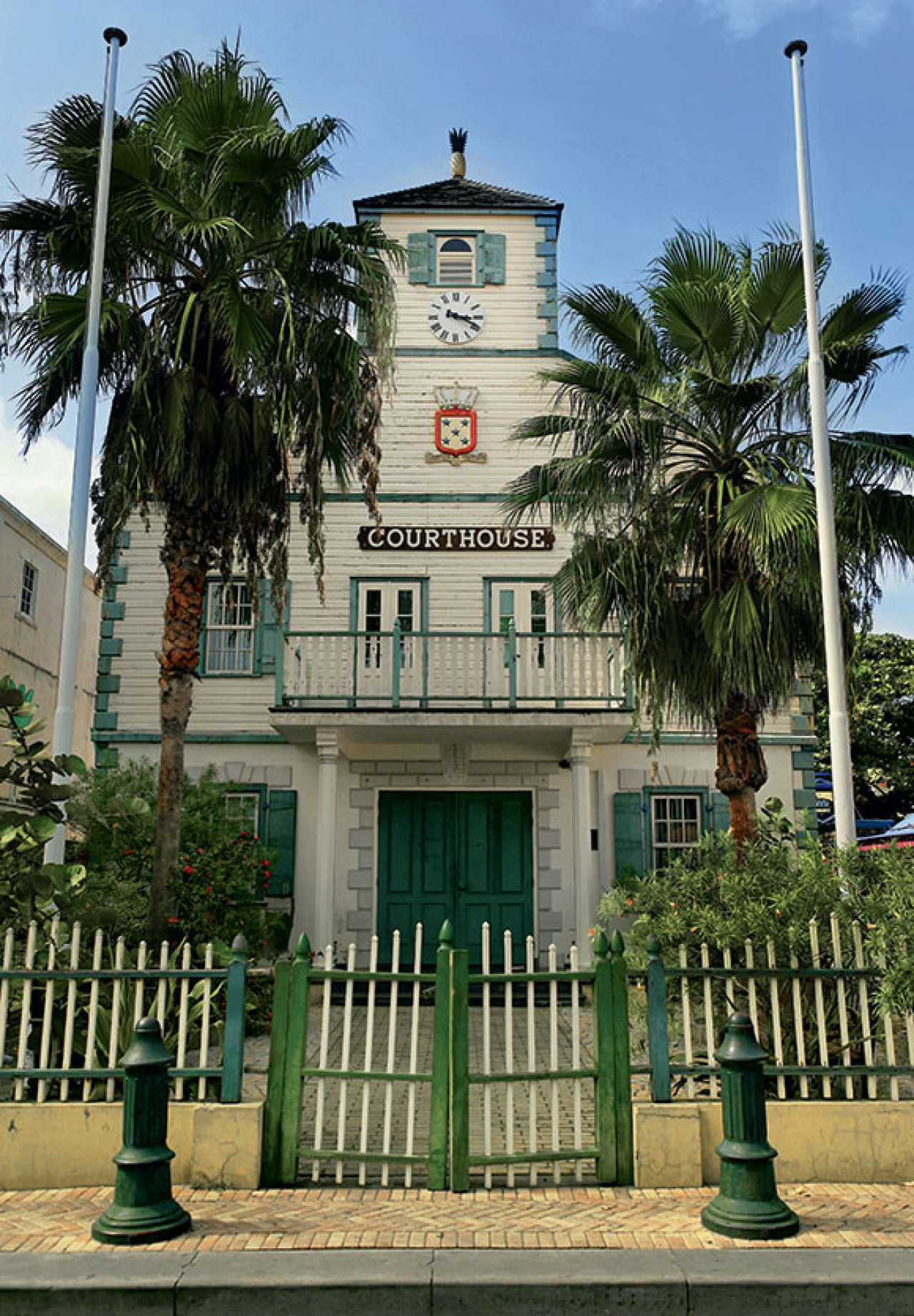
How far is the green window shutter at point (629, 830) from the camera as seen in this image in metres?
14.3

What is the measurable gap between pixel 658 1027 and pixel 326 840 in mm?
7865

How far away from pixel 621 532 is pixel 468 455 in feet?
17.9

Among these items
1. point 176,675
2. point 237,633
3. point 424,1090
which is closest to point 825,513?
point 424,1090

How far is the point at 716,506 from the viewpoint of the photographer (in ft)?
33.3

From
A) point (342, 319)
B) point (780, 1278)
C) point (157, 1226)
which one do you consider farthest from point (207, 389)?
point (780, 1278)

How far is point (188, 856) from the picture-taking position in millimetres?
11797

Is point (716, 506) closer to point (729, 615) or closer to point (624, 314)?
point (729, 615)

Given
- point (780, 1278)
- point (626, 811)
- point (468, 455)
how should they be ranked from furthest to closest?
1. point (468, 455)
2. point (626, 811)
3. point (780, 1278)

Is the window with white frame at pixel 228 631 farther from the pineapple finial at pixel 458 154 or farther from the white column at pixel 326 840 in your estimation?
the pineapple finial at pixel 458 154

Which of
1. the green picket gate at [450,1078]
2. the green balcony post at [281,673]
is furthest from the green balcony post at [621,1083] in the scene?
the green balcony post at [281,673]

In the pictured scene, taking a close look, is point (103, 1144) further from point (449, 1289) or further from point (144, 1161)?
point (449, 1289)

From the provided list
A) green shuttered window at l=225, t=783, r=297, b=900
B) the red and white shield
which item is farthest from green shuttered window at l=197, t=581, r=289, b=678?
the red and white shield

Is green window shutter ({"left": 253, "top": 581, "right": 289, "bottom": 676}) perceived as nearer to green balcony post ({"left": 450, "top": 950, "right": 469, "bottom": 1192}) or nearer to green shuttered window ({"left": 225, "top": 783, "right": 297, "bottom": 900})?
green shuttered window ({"left": 225, "top": 783, "right": 297, "bottom": 900})

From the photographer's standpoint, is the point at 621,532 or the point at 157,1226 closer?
the point at 157,1226
